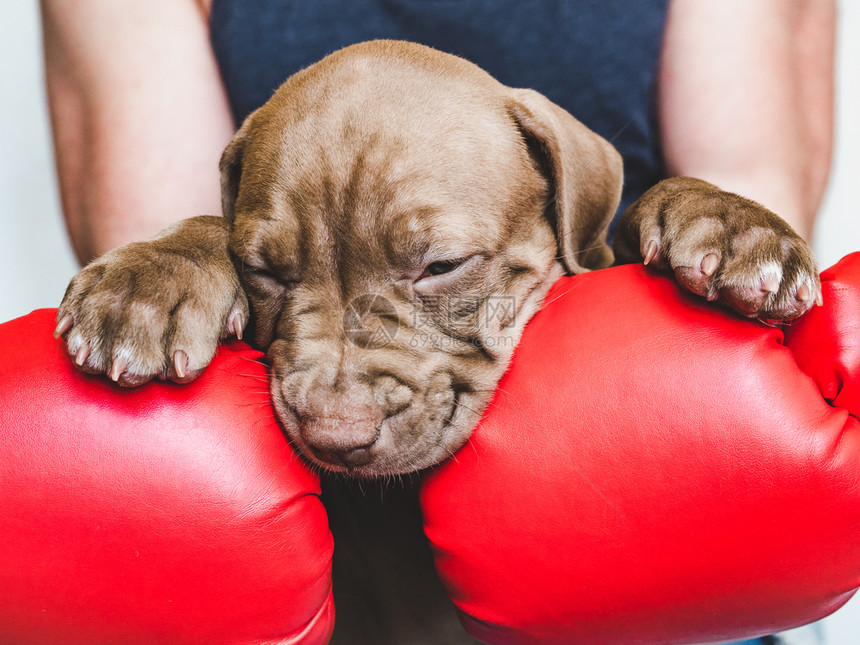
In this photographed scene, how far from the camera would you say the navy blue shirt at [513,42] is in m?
2.88

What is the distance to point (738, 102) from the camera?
2.77 m

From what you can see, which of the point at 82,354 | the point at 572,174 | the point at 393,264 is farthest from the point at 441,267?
the point at 82,354

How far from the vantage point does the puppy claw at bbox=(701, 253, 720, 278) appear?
1.63 meters

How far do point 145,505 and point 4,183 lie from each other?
3573 mm

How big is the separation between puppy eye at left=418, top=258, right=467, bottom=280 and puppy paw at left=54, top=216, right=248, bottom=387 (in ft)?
2.00

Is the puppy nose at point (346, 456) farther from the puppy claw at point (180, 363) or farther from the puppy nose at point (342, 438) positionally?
the puppy claw at point (180, 363)

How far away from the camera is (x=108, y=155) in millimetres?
2891

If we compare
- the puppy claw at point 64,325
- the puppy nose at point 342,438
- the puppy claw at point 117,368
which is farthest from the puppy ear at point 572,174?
the puppy claw at point 64,325

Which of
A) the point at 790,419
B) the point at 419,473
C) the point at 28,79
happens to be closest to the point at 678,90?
the point at 790,419

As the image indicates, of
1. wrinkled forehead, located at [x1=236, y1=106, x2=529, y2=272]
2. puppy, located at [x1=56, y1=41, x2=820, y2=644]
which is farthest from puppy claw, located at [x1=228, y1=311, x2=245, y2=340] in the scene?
wrinkled forehead, located at [x1=236, y1=106, x2=529, y2=272]

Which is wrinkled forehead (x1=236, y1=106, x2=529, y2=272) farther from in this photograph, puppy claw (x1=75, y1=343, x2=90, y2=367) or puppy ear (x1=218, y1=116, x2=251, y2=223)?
puppy claw (x1=75, y1=343, x2=90, y2=367)

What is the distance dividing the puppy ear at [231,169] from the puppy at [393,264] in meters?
0.01

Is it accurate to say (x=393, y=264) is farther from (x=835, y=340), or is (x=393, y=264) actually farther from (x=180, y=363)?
(x=835, y=340)

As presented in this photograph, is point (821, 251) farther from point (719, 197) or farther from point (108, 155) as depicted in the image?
point (108, 155)
